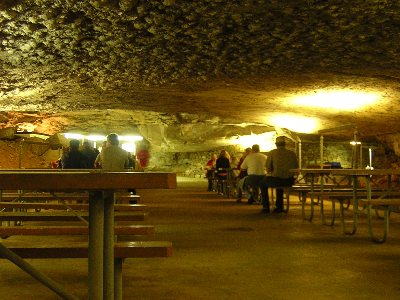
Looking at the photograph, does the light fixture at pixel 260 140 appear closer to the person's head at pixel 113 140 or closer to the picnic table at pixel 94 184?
the person's head at pixel 113 140

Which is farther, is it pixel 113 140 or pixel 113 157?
pixel 113 140

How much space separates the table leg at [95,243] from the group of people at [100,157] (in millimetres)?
4722

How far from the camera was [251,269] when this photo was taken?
3.85m

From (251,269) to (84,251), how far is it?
1.55 meters

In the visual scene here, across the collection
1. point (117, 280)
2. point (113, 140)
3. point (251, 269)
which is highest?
point (113, 140)

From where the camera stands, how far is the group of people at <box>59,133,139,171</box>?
7.59 meters

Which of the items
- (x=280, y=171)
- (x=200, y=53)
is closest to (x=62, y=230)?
(x=200, y=53)

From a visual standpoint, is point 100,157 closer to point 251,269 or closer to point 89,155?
point 89,155

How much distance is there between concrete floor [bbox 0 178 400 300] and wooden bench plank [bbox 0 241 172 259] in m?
0.46

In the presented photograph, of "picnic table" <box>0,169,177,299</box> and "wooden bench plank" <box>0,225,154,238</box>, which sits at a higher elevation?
"picnic table" <box>0,169,177,299</box>

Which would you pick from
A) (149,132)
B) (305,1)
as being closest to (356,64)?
(305,1)

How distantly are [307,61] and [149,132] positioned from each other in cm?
1830

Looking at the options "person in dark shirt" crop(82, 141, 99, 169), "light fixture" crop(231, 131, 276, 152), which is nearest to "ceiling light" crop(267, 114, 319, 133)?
"light fixture" crop(231, 131, 276, 152)

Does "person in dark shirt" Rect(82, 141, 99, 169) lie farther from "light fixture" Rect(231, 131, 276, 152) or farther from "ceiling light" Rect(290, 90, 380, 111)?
"light fixture" Rect(231, 131, 276, 152)
